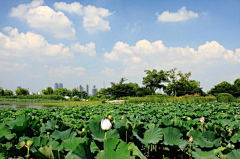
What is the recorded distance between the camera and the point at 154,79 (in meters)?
43.3

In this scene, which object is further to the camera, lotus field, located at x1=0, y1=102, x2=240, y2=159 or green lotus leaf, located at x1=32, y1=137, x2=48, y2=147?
green lotus leaf, located at x1=32, y1=137, x2=48, y2=147

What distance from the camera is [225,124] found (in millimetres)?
2555

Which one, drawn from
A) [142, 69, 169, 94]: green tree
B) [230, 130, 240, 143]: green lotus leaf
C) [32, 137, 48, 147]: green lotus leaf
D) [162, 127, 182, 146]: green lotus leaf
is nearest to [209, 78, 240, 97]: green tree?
[142, 69, 169, 94]: green tree

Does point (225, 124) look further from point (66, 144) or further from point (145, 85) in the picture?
point (145, 85)

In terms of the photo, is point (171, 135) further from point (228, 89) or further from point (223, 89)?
point (228, 89)

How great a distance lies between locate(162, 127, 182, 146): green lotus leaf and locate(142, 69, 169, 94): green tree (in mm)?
41740

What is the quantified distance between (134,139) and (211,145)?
61 cm

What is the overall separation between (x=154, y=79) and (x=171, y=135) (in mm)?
42407

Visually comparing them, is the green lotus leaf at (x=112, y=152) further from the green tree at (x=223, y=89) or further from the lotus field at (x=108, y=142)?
the green tree at (x=223, y=89)

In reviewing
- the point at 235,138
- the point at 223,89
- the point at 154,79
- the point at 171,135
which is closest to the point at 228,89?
the point at 223,89

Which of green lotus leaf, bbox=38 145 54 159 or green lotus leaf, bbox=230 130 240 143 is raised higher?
green lotus leaf, bbox=38 145 54 159

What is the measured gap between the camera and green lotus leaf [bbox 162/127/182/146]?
153cm

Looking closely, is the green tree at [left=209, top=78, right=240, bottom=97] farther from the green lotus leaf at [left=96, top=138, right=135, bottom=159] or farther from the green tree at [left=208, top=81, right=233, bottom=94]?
the green lotus leaf at [left=96, top=138, right=135, bottom=159]

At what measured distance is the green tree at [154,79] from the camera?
140 ft
